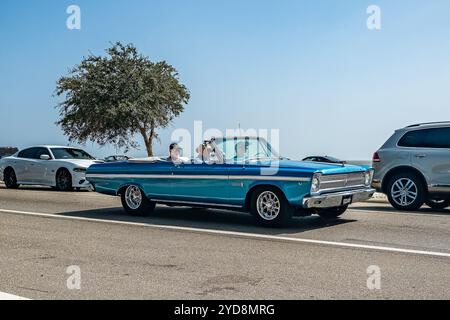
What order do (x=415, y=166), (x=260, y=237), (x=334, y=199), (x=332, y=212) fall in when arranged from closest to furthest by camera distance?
(x=260, y=237), (x=334, y=199), (x=332, y=212), (x=415, y=166)

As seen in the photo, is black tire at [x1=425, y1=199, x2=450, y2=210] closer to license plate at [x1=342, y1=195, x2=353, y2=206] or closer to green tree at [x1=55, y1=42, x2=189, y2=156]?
license plate at [x1=342, y1=195, x2=353, y2=206]

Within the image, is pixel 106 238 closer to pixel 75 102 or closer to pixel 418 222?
pixel 418 222

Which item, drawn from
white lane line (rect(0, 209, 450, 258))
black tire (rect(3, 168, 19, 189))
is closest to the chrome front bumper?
white lane line (rect(0, 209, 450, 258))

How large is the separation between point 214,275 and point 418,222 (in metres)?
5.50

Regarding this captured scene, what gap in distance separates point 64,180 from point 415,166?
37.3ft

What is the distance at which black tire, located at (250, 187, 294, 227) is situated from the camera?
30.5ft

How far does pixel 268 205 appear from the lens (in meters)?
9.49

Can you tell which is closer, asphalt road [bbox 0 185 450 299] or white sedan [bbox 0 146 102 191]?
asphalt road [bbox 0 185 450 299]

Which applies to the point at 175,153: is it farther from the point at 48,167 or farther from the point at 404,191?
the point at 48,167

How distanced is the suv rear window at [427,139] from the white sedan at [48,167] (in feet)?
33.6

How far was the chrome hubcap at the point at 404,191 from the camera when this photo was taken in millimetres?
12352

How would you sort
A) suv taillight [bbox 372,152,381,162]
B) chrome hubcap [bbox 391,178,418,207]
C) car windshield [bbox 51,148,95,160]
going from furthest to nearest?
car windshield [bbox 51,148,95,160] < suv taillight [bbox 372,152,381,162] < chrome hubcap [bbox 391,178,418,207]

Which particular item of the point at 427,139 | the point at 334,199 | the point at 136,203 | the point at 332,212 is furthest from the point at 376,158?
the point at 136,203

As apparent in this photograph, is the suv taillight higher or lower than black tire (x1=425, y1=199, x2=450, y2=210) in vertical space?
higher
